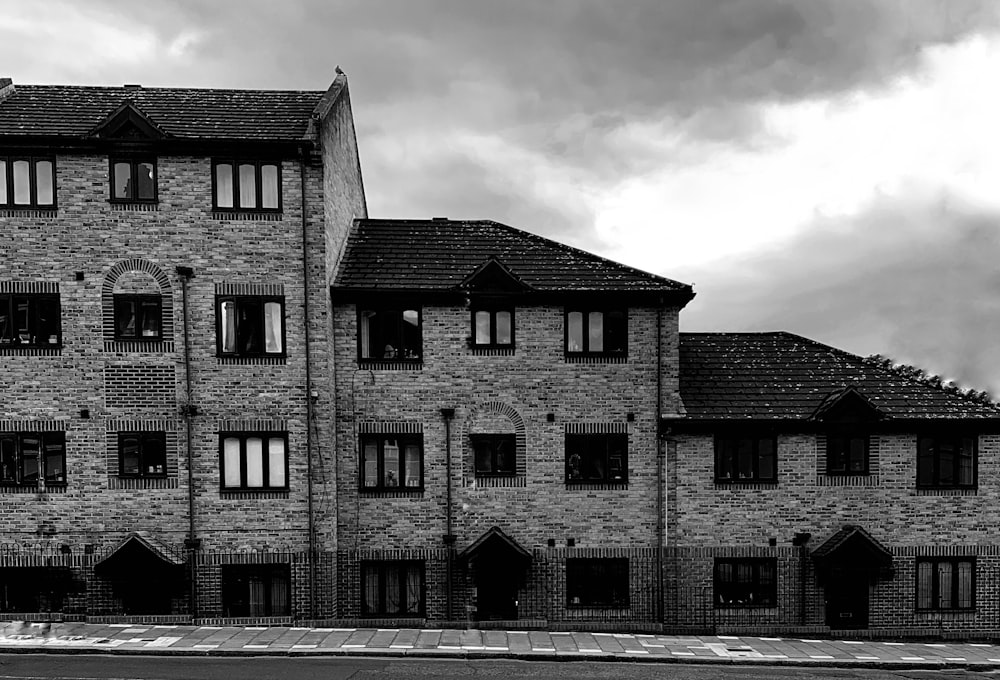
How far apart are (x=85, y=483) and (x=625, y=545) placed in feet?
44.3

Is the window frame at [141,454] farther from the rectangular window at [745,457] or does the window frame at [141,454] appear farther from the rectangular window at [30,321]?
the rectangular window at [745,457]

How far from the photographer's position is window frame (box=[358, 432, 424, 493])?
16188 millimetres

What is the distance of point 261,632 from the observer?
15.0 meters

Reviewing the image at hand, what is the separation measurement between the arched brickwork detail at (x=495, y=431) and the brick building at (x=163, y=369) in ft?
11.6

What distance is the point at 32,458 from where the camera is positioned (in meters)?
15.4

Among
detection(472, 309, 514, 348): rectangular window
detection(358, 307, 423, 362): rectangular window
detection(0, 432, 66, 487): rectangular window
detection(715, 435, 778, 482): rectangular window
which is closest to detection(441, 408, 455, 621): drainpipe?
detection(358, 307, 423, 362): rectangular window

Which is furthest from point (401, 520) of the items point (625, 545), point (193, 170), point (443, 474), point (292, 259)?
point (193, 170)

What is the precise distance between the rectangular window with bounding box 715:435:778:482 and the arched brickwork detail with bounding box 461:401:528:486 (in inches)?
200

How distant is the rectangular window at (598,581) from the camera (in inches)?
643

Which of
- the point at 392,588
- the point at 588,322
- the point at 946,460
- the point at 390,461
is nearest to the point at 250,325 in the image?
the point at 390,461

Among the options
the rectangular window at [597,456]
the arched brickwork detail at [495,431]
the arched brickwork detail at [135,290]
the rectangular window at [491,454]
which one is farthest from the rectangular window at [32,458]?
the rectangular window at [597,456]

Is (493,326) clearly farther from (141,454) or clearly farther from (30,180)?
(30,180)

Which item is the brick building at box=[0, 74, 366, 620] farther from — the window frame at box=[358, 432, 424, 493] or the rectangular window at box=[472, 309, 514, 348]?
the rectangular window at box=[472, 309, 514, 348]

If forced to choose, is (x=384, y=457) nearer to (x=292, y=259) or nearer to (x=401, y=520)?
(x=401, y=520)
